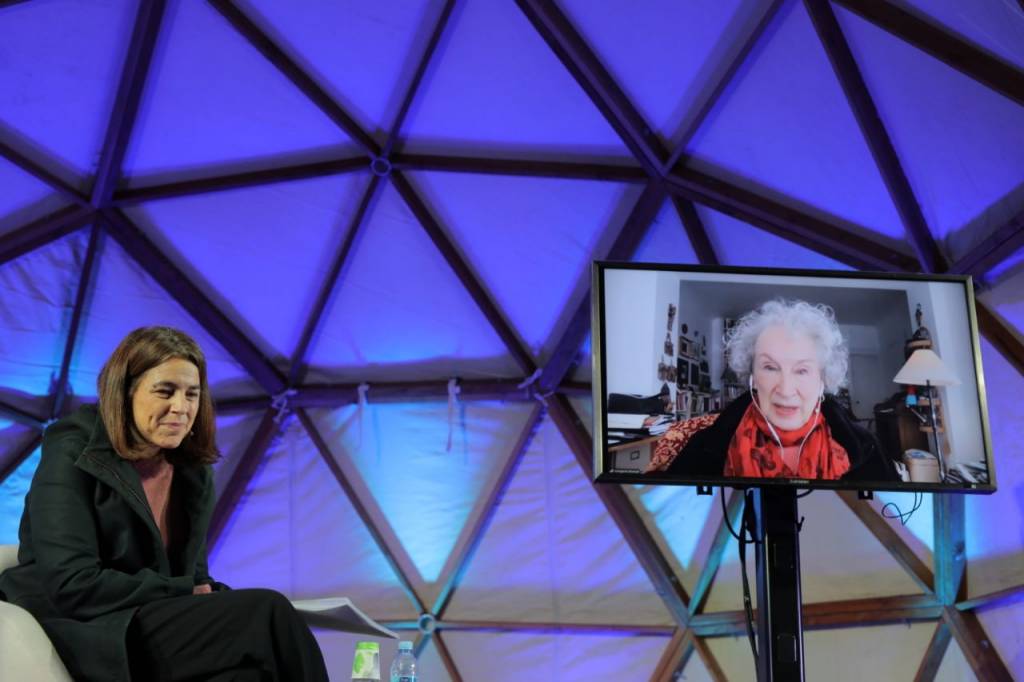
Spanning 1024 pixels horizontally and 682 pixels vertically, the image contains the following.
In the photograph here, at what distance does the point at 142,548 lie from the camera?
10.8ft

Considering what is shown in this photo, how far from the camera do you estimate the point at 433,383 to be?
1023cm

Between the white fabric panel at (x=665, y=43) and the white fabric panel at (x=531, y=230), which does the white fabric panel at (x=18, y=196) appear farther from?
the white fabric panel at (x=665, y=43)

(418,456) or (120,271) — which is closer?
(120,271)

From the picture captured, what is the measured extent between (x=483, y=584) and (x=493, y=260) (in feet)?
10.0

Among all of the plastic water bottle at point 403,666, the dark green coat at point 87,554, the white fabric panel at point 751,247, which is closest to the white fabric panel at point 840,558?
the white fabric panel at point 751,247

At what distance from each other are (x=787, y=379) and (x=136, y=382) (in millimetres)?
2950

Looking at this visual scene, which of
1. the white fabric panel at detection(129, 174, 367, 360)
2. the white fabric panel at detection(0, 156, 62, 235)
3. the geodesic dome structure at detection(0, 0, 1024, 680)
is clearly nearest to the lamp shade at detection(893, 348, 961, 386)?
the geodesic dome structure at detection(0, 0, 1024, 680)

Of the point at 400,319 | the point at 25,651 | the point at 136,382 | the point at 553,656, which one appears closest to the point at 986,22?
the point at 136,382

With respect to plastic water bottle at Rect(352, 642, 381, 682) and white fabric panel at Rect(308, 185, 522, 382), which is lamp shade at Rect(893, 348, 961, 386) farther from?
white fabric panel at Rect(308, 185, 522, 382)

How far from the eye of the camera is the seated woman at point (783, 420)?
486 cm

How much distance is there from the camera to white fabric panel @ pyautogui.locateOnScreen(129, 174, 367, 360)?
29.9 ft

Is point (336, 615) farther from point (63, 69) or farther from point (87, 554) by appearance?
point (63, 69)

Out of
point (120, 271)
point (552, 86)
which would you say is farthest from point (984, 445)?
point (120, 271)

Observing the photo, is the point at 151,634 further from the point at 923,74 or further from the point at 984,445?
the point at 923,74
